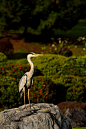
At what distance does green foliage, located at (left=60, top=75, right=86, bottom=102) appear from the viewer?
10672 millimetres

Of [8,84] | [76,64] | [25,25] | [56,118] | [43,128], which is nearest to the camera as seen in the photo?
[43,128]

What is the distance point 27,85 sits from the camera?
19.8 feet

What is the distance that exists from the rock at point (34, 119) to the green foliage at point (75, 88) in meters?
4.65

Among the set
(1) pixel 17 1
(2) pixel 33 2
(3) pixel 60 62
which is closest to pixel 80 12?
(2) pixel 33 2

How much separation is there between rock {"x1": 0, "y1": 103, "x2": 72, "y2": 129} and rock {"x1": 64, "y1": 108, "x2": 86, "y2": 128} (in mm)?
2495

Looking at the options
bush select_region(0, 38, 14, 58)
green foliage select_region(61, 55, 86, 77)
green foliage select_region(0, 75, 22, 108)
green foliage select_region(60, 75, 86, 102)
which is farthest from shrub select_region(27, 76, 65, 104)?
bush select_region(0, 38, 14, 58)

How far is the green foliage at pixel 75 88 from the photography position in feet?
35.0

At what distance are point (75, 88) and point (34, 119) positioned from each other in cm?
551

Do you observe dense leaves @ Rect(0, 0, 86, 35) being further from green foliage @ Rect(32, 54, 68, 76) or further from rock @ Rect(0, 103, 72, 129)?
rock @ Rect(0, 103, 72, 129)

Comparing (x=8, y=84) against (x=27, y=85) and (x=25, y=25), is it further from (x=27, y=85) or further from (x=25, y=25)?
(x=25, y=25)

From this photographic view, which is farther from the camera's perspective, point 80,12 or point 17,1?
point 80,12

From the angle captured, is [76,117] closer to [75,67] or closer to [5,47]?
[75,67]

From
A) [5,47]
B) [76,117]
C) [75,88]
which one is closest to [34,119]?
[76,117]

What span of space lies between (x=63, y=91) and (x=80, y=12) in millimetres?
20479
